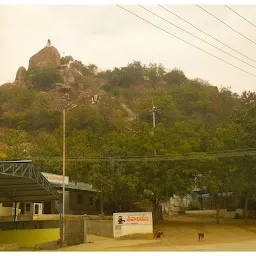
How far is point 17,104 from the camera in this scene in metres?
71.8

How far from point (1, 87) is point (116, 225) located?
190 feet

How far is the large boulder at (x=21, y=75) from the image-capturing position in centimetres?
8506

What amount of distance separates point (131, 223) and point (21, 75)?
6327 centimetres

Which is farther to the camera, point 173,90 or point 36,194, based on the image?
point 173,90

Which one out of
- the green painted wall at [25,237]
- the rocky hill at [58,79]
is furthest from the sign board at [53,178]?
the rocky hill at [58,79]

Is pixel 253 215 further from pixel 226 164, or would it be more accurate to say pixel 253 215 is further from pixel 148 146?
pixel 148 146

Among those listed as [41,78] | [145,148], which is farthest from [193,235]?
[41,78]

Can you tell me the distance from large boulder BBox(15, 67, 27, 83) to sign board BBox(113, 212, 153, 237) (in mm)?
61074

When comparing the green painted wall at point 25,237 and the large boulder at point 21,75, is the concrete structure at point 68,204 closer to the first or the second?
the green painted wall at point 25,237

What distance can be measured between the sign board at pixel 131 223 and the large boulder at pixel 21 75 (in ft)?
200

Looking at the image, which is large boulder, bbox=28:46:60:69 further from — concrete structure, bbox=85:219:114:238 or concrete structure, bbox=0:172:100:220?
concrete structure, bbox=85:219:114:238

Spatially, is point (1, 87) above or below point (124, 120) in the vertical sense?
above

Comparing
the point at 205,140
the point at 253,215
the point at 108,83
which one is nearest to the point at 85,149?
the point at 205,140

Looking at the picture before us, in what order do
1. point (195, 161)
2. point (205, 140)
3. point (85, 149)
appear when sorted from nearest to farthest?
point (195, 161), point (205, 140), point (85, 149)
